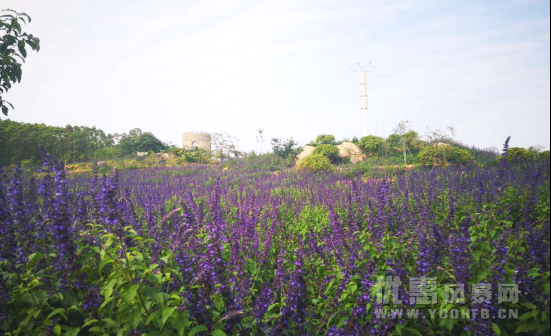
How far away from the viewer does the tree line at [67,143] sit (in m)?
18.4

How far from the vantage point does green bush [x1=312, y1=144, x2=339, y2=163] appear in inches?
853

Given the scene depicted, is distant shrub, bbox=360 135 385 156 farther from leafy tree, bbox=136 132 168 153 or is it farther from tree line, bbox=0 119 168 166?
leafy tree, bbox=136 132 168 153

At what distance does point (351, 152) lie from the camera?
23.0 m

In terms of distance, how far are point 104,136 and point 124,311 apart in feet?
119

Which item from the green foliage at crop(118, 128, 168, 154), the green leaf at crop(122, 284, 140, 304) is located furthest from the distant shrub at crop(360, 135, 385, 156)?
the green foliage at crop(118, 128, 168, 154)

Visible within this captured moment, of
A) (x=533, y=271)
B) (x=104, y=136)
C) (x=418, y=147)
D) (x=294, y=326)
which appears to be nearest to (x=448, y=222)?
(x=533, y=271)

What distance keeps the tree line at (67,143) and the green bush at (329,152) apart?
1593 centimetres

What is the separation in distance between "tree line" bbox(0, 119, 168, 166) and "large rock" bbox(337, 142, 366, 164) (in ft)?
59.1

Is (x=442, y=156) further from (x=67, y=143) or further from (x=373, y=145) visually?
(x=67, y=143)

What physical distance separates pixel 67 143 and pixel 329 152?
23403mm

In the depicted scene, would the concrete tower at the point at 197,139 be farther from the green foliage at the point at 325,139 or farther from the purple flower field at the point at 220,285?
the purple flower field at the point at 220,285

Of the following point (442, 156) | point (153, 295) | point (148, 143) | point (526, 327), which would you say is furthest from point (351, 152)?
point (148, 143)

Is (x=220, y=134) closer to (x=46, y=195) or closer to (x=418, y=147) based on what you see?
(x=418, y=147)

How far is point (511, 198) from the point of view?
6.12 meters
